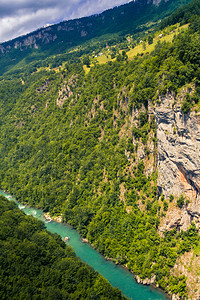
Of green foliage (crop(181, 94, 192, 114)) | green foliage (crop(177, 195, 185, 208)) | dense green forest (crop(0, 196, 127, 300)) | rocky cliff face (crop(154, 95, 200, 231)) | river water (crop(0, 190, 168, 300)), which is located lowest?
river water (crop(0, 190, 168, 300))

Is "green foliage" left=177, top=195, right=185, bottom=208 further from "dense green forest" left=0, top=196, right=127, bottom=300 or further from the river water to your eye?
"dense green forest" left=0, top=196, right=127, bottom=300

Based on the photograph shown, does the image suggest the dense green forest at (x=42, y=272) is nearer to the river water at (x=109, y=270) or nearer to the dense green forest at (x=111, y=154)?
the river water at (x=109, y=270)

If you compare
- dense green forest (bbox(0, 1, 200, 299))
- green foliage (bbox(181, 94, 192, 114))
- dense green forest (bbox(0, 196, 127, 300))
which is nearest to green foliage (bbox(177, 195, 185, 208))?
dense green forest (bbox(0, 1, 200, 299))

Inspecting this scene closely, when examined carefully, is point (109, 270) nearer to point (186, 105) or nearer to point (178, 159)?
point (178, 159)

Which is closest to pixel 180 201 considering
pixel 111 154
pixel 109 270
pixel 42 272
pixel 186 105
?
pixel 186 105

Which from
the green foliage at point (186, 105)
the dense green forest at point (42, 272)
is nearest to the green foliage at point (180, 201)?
the green foliage at point (186, 105)

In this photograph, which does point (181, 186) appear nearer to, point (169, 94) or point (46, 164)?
point (169, 94)
